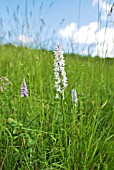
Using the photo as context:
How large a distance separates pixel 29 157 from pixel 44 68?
2451 millimetres

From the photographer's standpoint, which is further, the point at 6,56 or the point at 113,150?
the point at 6,56

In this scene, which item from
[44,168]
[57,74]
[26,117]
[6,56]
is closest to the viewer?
[57,74]

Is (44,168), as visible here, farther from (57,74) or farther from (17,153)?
(57,74)

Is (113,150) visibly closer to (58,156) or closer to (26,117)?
(58,156)

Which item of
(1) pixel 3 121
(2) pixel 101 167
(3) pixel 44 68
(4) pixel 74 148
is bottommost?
(2) pixel 101 167

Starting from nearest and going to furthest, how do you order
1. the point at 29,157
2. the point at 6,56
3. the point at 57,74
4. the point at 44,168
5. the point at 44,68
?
the point at 57,74 < the point at 44,168 < the point at 29,157 < the point at 44,68 < the point at 6,56

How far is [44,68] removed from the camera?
4.21 m

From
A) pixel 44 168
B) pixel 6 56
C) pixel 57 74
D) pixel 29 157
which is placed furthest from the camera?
pixel 6 56

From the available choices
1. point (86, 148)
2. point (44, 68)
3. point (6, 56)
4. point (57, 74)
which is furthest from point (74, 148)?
point (6, 56)

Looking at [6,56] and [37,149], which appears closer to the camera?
[37,149]

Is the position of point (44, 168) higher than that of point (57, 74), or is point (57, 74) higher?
point (57, 74)

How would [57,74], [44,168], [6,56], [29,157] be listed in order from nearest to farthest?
[57,74]
[44,168]
[29,157]
[6,56]

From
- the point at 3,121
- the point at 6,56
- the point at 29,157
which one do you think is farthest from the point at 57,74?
the point at 6,56

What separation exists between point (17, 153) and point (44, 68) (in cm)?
249
